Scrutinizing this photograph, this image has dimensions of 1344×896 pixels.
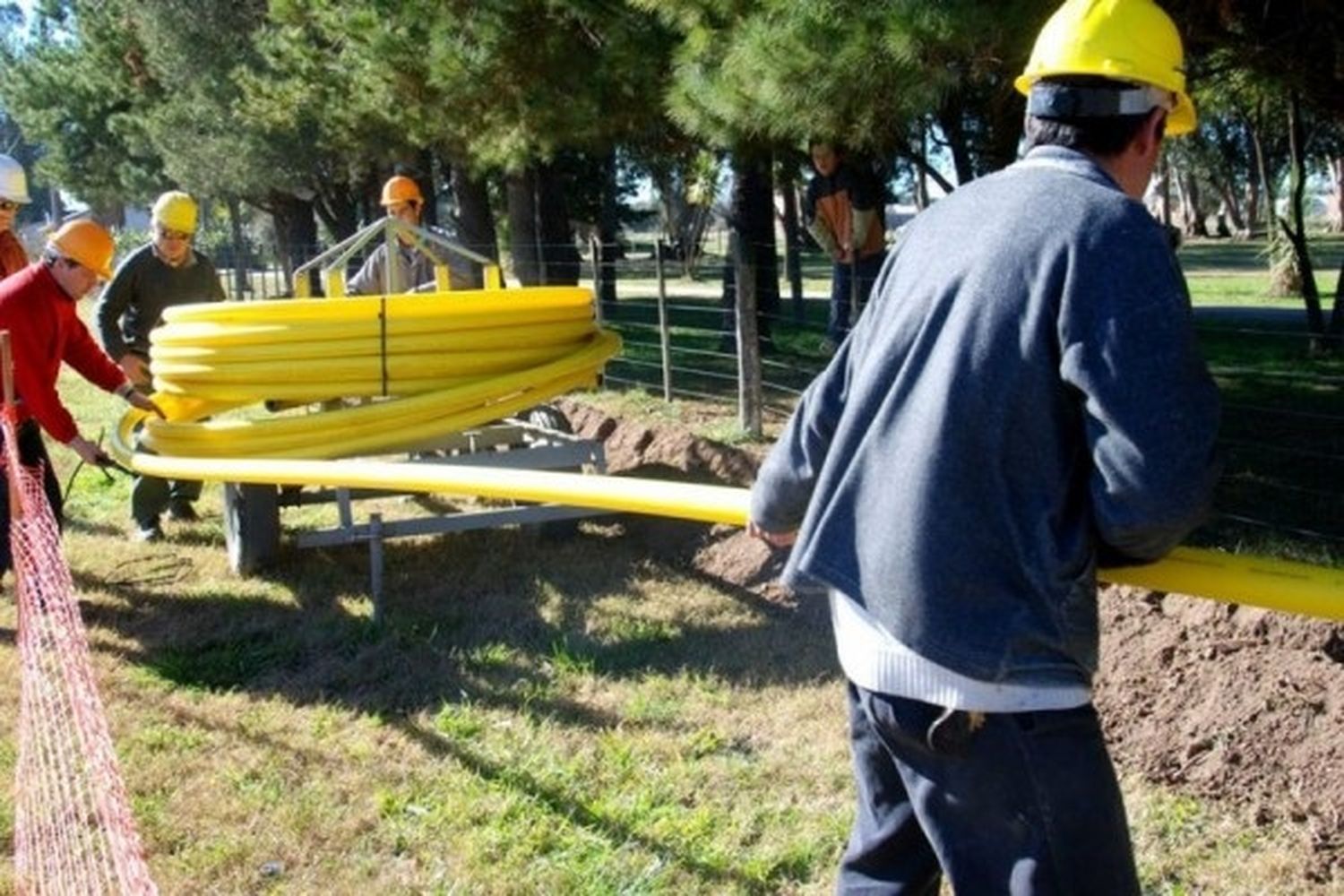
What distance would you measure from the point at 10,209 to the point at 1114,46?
259 inches

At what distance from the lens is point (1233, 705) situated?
407 cm

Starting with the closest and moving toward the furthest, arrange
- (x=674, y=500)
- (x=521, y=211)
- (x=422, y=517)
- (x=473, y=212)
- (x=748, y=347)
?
1. (x=674, y=500)
2. (x=422, y=517)
3. (x=748, y=347)
4. (x=521, y=211)
5. (x=473, y=212)

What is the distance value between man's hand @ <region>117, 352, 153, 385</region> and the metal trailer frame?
42.6 inches

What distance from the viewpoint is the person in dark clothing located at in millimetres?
9156

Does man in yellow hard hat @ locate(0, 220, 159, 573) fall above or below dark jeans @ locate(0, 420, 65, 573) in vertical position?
above

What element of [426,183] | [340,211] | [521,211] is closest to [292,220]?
[340,211]

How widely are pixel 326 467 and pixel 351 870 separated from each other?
1096 mm

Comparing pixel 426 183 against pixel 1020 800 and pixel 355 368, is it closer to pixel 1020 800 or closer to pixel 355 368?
pixel 355 368

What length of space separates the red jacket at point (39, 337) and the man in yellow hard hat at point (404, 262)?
1.91 meters

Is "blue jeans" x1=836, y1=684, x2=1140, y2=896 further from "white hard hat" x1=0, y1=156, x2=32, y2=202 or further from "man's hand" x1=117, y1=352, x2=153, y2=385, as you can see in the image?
"man's hand" x1=117, y1=352, x2=153, y2=385

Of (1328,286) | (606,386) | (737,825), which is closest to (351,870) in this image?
(737,825)

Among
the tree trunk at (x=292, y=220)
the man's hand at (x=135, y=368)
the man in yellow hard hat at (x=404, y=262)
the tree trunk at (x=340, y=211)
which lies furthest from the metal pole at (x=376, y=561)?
the tree trunk at (x=292, y=220)

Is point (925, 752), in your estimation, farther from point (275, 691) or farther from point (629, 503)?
point (275, 691)

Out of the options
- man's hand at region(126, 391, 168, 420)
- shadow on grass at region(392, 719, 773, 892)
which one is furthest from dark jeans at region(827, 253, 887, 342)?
shadow on grass at region(392, 719, 773, 892)
